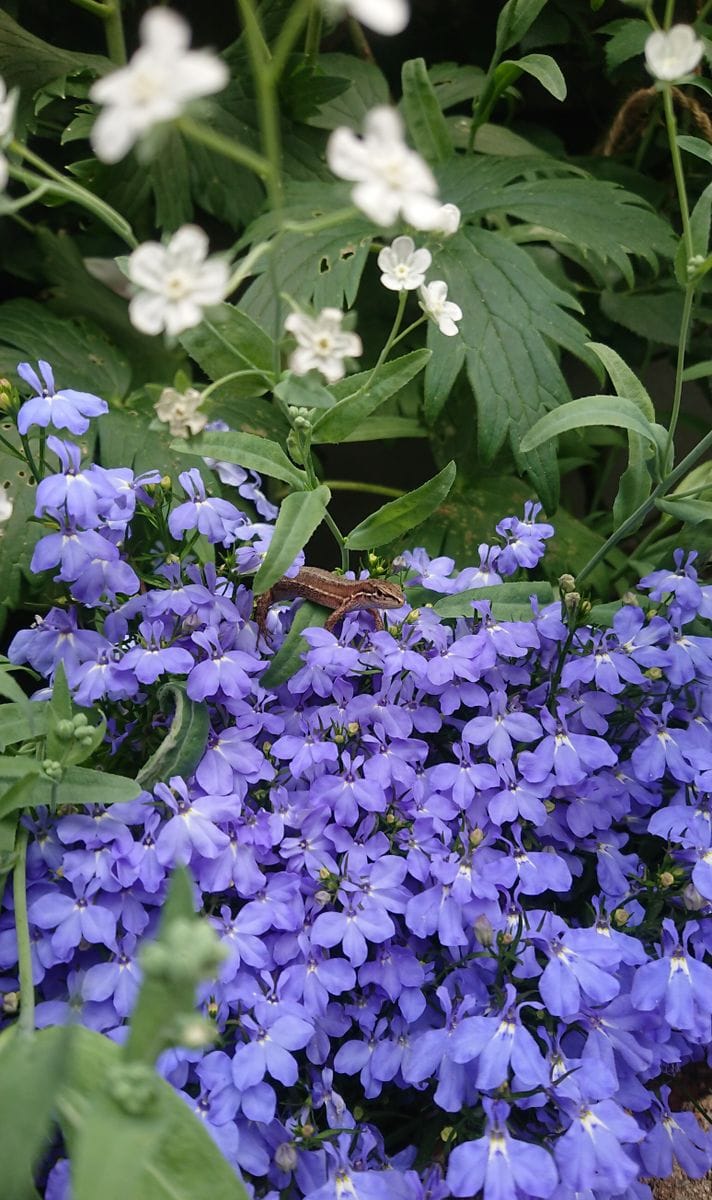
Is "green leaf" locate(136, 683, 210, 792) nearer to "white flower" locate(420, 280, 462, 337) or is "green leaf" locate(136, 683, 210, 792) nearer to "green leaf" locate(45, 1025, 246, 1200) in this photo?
"green leaf" locate(45, 1025, 246, 1200)

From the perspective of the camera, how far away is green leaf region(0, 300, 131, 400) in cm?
99

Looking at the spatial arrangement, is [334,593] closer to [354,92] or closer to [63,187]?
[63,187]

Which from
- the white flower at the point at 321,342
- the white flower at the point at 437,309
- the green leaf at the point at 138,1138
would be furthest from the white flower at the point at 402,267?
the green leaf at the point at 138,1138

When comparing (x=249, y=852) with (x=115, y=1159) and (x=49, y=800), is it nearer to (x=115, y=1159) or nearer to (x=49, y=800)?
(x=49, y=800)

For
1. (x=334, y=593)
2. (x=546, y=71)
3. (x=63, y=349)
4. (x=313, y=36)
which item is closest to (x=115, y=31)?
(x=313, y=36)

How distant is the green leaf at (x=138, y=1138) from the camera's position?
1.31 ft

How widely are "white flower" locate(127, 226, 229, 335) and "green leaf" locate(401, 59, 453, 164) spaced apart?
51 centimetres

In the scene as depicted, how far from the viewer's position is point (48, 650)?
0.70 meters

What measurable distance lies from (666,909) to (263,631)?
332 millimetres

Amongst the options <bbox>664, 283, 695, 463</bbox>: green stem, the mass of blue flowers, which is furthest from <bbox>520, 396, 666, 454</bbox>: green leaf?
the mass of blue flowers

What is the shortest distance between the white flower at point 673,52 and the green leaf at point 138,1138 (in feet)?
1.82

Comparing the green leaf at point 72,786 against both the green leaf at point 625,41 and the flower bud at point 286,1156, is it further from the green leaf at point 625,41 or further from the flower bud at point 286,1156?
the green leaf at point 625,41

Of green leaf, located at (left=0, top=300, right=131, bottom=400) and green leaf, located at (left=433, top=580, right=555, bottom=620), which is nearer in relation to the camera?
green leaf, located at (left=433, top=580, right=555, bottom=620)

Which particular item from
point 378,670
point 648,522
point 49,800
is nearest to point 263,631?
point 378,670
